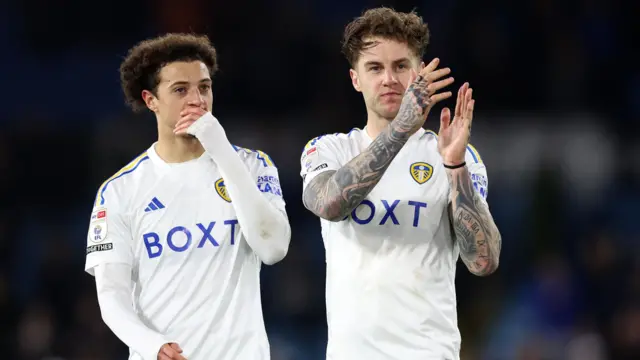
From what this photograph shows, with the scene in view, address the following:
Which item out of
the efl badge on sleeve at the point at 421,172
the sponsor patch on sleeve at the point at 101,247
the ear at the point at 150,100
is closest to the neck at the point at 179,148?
the ear at the point at 150,100

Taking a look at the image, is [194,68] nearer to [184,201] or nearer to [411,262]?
[184,201]

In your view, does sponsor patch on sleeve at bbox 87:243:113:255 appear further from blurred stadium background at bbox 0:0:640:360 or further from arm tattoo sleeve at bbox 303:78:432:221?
blurred stadium background at bbox 0:0:640:360

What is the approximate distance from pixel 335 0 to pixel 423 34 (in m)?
6.66

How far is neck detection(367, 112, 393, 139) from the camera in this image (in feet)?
16.1

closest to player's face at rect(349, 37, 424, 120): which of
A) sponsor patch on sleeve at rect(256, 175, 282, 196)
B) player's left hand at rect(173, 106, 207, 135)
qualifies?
sponsor patch on sleeve at rect(256, 175, 282, 196)

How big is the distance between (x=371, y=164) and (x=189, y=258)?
1.09 metres

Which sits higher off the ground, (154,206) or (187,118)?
(187,118)

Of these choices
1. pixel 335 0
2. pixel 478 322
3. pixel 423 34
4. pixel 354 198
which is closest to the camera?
pixel 354 198

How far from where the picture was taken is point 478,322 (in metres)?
9.51

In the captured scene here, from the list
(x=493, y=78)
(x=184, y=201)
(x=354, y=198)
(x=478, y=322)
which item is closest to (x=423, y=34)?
(x=354, y=198)

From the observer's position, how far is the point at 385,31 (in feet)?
16.1

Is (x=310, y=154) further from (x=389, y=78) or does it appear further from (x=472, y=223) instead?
(x=472, y=223)

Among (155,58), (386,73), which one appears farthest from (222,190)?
(386,73)

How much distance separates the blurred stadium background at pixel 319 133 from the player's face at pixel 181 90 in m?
4.38
